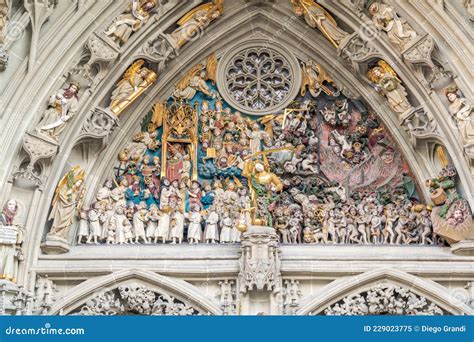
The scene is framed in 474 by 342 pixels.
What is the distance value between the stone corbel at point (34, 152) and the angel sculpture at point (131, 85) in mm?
1311

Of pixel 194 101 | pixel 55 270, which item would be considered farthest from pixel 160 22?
pixel 55 270

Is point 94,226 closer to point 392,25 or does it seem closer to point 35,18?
point 35,18

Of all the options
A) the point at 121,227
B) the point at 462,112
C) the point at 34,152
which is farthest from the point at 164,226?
the point at 462,112

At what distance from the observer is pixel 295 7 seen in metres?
16.1

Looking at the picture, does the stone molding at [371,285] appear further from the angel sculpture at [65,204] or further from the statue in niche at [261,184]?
the angel sculpture at [65,204]

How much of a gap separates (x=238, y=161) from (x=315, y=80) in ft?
6.04

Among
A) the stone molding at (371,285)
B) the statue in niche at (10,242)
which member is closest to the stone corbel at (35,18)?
the statue in niche at (10,242)

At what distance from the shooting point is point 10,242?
551 inches

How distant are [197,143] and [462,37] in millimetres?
4269

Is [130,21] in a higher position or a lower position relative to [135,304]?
higher

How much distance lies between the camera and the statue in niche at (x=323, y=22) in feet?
51.9

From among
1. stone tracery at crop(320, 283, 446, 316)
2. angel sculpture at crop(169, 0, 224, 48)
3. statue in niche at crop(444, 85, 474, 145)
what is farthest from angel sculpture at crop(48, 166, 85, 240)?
statue in niche at crop(444, 85, 474, 145)

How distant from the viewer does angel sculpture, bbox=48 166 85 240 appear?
14.6 metres

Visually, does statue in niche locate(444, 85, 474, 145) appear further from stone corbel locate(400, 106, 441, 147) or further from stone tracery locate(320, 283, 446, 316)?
stone tracery locate(320, 283, 446, 316)
